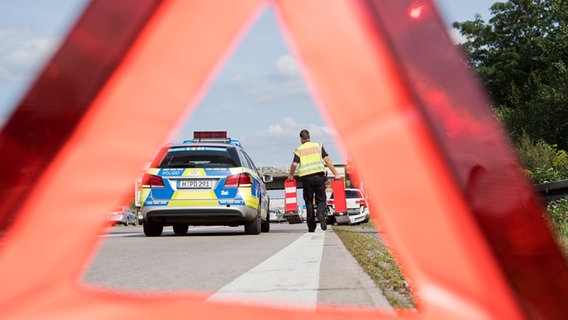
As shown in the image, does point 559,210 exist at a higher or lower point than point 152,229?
lower

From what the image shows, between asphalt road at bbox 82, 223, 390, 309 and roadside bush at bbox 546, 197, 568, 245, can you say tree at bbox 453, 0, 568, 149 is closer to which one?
roadside bush at bbox 546, 197, 568, 245


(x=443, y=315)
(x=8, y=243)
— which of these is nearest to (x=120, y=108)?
(x=8, y=243)

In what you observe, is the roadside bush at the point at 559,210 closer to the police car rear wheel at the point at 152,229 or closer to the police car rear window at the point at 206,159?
the police car rear window at the point at 206,159

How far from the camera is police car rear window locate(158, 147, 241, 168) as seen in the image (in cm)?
1068

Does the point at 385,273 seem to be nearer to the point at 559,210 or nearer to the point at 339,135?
the point at 339,135

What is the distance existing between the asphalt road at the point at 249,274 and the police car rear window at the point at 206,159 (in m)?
2.18

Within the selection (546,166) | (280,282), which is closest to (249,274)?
(280,282)

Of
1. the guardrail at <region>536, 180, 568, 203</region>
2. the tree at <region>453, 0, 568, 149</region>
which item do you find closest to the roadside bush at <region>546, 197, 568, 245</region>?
the guardrail at <region>536, 180, 568, 203</region>

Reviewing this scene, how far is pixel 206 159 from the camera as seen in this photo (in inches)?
440

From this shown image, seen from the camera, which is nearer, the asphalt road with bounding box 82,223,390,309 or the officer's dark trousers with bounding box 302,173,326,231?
the asphalt road with bounding box 82,223,390,309

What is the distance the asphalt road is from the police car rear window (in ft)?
7.15

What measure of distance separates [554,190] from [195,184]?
5329 mm

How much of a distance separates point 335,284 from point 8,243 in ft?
12.1

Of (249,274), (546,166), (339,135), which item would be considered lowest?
(339,135)
